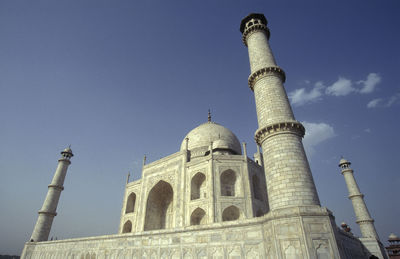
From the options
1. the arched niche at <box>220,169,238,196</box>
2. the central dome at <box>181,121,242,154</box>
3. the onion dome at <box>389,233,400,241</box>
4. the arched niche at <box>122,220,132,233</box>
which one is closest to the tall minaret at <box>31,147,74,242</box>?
the arched niche at <box>122,220,132,233</box>

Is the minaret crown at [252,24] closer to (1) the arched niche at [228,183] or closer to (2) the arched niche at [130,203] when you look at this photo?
(1) the arched niche at [228,183]

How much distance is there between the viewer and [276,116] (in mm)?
8844

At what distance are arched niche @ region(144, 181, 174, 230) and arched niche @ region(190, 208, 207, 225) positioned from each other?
341 centimetres

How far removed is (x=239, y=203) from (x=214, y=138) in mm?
8272

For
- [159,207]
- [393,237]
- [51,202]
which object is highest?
[51,202]

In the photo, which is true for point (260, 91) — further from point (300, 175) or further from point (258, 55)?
point (300, 175)

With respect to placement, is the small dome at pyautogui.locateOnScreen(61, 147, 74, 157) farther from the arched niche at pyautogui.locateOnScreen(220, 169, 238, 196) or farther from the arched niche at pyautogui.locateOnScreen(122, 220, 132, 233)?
the arched niche at pyautogui.locateOnScreen(220, 169, 238, 196)

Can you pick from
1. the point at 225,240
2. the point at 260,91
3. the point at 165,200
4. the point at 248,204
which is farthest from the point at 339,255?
the point at 165,200

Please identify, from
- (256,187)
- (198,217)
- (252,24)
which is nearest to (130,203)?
(198,217)

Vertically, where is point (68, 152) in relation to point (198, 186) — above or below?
above

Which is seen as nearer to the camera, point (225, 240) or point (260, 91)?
point (225, 240)

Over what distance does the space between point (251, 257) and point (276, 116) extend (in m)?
4.98

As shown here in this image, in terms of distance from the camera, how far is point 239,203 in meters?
16.6

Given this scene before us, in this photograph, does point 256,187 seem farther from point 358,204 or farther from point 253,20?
point 253,20
